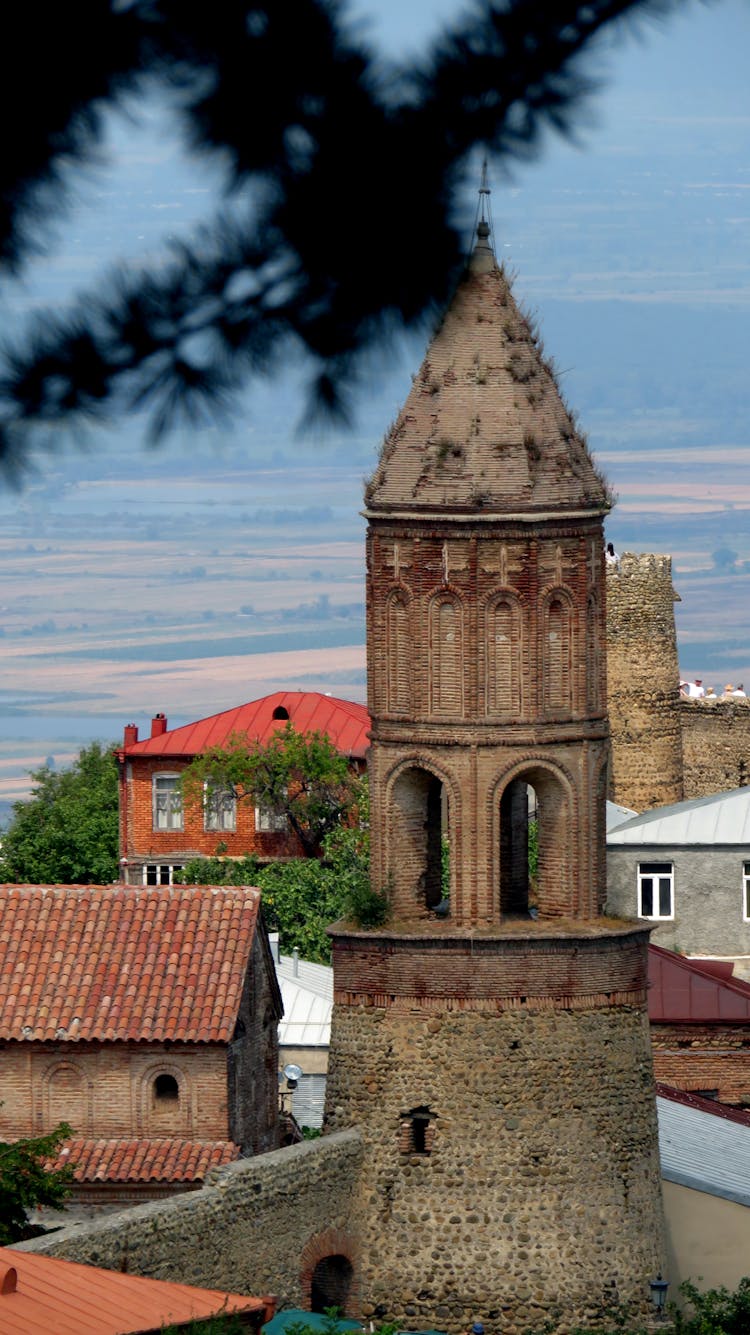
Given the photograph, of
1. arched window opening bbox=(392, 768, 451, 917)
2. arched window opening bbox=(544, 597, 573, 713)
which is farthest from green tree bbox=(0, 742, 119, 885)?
arched window opening bbox=(544, 597, 573, 713)

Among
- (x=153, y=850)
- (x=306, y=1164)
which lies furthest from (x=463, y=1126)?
(x=153, y=850)

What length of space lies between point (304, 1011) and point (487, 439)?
51.9 ft

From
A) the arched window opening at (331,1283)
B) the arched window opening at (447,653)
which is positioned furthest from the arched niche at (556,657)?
the arched window opening at (331,1283)

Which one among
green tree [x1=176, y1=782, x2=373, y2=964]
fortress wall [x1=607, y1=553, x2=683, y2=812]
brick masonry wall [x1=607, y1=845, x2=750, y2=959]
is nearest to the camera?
brick masonry wall [x1=607, y1=845, x2=750, y2=959]

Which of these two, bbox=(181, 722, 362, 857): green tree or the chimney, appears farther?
the chimney

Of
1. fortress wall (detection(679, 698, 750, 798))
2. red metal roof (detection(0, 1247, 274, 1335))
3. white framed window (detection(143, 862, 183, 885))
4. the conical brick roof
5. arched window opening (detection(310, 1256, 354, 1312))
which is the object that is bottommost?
arched window opening (detection(310, 1256, 354, 1312))

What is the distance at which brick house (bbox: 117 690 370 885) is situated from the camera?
70.7 metres

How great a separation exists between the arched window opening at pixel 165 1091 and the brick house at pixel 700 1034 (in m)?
13.5

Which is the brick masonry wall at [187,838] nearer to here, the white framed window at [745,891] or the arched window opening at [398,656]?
the white framed window at [745,891]

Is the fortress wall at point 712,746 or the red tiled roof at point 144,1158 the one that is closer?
the red tiled roof at point 144,1158

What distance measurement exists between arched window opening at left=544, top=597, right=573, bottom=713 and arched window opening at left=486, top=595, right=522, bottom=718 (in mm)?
326

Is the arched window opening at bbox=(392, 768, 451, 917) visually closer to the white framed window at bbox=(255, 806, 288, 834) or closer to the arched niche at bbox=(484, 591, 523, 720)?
the arched niche at bbox=(484, 591, 523, 720)

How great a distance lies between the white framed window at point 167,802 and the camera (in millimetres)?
71562

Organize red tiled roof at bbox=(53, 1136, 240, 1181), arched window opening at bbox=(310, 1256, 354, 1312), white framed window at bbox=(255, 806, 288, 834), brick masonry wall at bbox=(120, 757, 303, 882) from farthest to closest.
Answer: brick masonry wall at bbox=(120, 757, 303, 882) < white framed window at bbox=(255, 806, 288, 834) < red tiled roof at bbox=(53, 1136, 240, 1181) < arched window opening at bbox=(310, 1256, 354, 1312)
